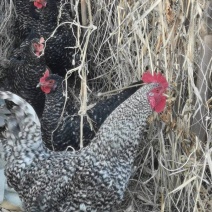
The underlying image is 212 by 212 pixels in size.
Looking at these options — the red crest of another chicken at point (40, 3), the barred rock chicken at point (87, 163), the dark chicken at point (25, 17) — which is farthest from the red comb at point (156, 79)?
the dark chicken at point (25, 17)

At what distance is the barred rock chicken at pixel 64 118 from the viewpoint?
3213 millimetres

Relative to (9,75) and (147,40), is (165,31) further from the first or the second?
(9,75)

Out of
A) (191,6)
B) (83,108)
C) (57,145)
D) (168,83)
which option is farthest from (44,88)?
(191,6)

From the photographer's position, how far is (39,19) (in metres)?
4.16

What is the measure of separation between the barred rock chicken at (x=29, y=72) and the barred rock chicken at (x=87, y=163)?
0.91m

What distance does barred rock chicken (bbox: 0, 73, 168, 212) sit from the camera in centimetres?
278

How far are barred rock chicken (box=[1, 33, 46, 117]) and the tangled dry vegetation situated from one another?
2.14 ft

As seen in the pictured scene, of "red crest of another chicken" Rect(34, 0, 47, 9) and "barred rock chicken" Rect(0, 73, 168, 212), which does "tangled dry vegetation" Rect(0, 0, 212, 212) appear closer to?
"barred rock chicken" Rect(0, 73, 168, 212)

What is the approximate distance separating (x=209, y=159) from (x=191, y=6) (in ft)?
2.92

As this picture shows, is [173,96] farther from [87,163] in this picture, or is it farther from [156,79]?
[87,163]

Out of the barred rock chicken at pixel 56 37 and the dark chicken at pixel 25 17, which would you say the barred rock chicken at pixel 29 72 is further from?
the dark chicken at pixel 25 17

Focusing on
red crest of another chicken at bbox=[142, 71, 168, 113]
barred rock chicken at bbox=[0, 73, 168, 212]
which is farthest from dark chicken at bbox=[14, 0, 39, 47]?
red crest of another chicken at bbox=[142, 71, 168, 113]

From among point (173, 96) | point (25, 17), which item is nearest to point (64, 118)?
point (173, 96)

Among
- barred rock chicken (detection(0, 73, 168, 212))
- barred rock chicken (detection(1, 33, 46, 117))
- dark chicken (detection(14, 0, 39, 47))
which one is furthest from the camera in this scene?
dark chicken (detection(14, 0, 39, 47))
